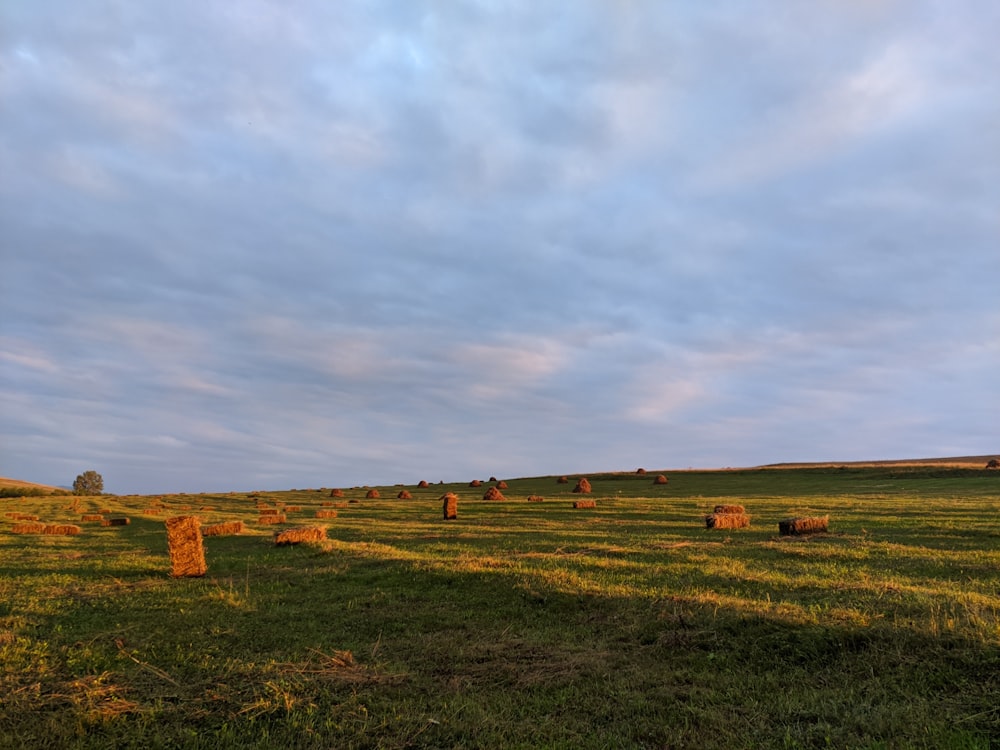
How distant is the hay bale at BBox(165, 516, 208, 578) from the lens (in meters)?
15.7

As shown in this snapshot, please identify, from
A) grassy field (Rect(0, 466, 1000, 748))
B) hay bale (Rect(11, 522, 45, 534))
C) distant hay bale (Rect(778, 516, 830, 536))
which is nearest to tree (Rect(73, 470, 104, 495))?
hay bale (Rect(11, 522, 45, 534))

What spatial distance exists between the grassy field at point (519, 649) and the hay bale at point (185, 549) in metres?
0.58

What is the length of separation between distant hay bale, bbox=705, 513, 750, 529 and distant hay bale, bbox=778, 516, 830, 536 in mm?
2488

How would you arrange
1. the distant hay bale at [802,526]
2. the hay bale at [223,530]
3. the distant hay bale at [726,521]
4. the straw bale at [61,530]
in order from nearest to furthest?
the distant hay bale at [802,526] → the distant hay bale at [726,521] → the hay bale at [223,530] → the straw bale at [61,530]

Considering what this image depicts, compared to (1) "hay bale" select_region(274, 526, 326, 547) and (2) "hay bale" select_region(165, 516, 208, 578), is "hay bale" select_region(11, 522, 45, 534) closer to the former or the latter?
(1) "hay bale" select_region(274, 526, 326, 547)

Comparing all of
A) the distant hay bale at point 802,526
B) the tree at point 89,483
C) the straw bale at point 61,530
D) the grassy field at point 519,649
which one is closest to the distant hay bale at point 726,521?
the distant hay bale at point 802,526

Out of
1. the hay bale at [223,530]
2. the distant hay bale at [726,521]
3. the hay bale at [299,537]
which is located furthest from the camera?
the hay bale at [223,530]

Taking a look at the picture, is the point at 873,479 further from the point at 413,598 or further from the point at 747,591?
the point at 413,598

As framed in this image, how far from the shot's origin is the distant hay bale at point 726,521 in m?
23.0

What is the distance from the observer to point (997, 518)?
23125 mm

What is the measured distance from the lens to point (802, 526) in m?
20.5

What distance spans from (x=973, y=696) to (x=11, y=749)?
10.9m

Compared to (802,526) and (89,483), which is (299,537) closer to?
(802,526)

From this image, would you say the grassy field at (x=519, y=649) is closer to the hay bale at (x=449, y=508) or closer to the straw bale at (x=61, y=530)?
the straw bale at (x=61, y=530)
